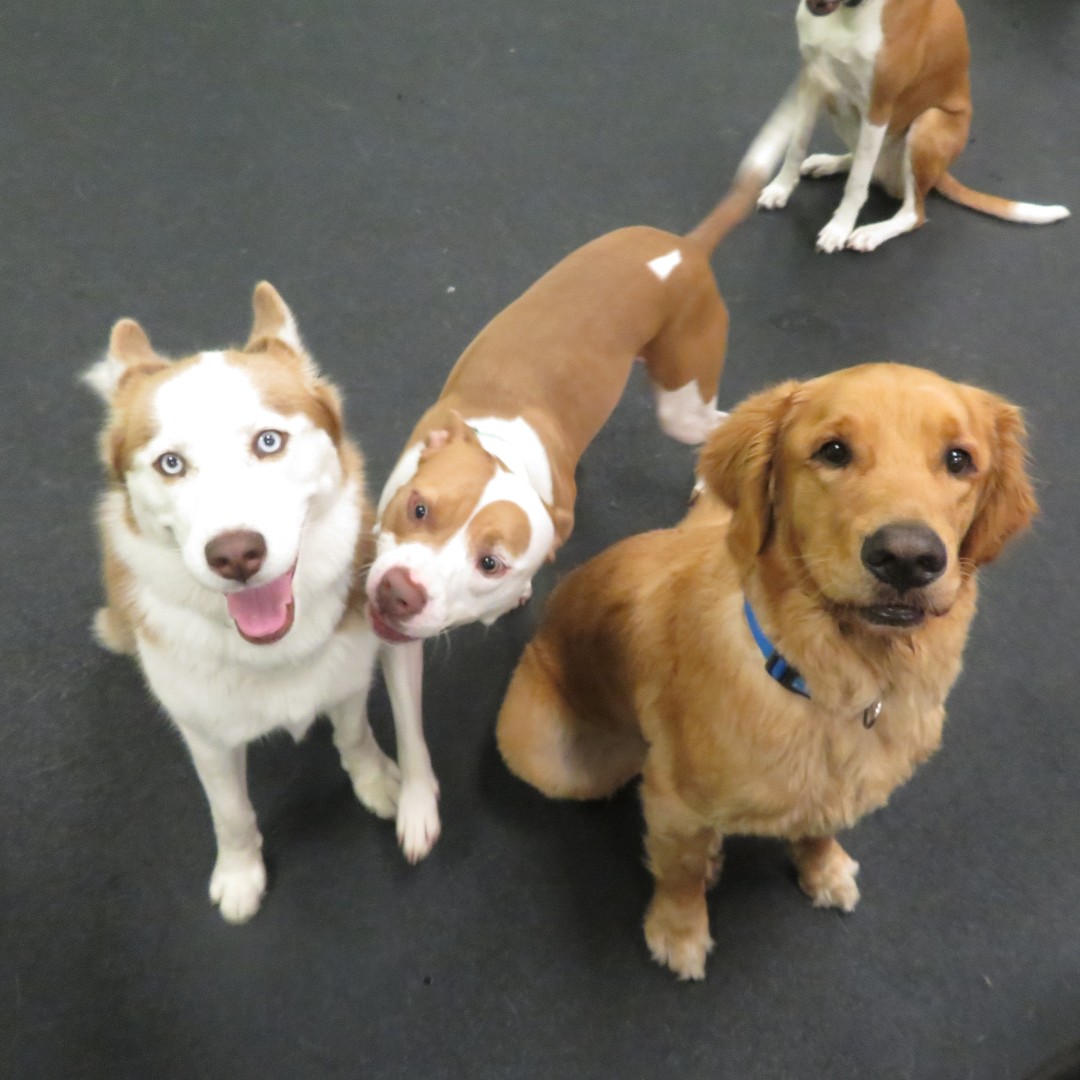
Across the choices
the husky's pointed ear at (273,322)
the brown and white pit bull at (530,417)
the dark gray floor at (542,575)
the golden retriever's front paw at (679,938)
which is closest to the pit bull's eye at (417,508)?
the brown and white pit bull at (530,417)

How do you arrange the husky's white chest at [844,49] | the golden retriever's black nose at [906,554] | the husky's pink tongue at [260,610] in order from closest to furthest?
the golden retriever's black nose at [906,554] → the husky's pink tongue at [260,610] → the husky's white chest at [844,49]

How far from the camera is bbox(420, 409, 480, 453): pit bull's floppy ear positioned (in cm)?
→ 183

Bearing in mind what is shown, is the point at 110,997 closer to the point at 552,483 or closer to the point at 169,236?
the point at 552,483

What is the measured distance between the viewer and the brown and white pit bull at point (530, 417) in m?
1.65

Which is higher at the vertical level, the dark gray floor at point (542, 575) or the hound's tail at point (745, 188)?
the hound's tail at point (745, 188)

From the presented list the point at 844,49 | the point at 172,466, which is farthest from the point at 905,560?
the point at 844,49

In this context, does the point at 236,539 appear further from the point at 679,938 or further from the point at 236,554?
the point at 679,938

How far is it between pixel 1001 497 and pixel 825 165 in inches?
105

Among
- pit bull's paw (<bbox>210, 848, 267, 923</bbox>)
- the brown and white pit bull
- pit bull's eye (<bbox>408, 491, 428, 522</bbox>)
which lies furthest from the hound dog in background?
pit bull's paw (<bbox>210, 848, 267, 923</bbox>)

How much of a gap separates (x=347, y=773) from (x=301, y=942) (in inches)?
15.0

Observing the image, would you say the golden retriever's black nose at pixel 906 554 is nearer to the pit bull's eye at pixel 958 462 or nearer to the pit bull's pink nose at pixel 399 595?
the pit bull's eye at pixel 958 462

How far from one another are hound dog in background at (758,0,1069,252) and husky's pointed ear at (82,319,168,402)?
2288 mm

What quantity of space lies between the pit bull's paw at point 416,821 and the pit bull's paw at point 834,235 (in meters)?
2.45

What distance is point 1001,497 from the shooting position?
4.09 feet
